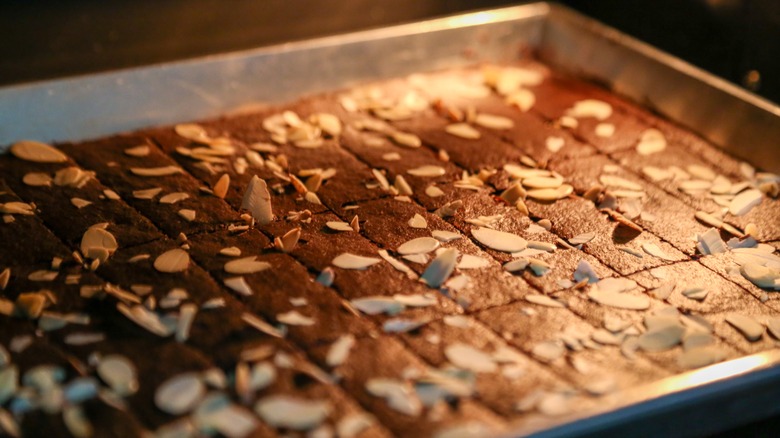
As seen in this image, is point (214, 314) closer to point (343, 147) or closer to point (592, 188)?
point (343, 147)

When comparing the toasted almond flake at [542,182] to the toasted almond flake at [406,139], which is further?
the toasted almond flake at [406,139]

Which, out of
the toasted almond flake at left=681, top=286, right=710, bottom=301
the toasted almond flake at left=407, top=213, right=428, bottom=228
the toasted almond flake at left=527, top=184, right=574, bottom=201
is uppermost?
the toasted almond flake at left=527, top=184, right=574, bottom=201

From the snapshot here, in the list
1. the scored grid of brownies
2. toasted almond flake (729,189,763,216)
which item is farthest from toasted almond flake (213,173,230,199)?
toasted almond flake (729,189,763,216)

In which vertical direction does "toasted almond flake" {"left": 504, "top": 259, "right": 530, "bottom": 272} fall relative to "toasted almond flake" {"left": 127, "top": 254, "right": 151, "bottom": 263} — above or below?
above

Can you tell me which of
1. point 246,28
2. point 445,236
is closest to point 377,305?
point 445,236

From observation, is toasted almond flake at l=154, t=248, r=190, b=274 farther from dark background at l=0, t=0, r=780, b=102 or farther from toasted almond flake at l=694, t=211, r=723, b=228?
toasted almond flake at l=694, t=211, r=723, b=228

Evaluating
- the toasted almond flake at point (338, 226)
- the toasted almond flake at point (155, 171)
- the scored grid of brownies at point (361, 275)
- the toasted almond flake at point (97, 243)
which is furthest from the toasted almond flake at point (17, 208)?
the toasted almond flake at point (338, 226)

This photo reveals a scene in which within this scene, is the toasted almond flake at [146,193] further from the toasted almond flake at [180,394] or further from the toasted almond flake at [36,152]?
the toasted almond flake at [180,394]
